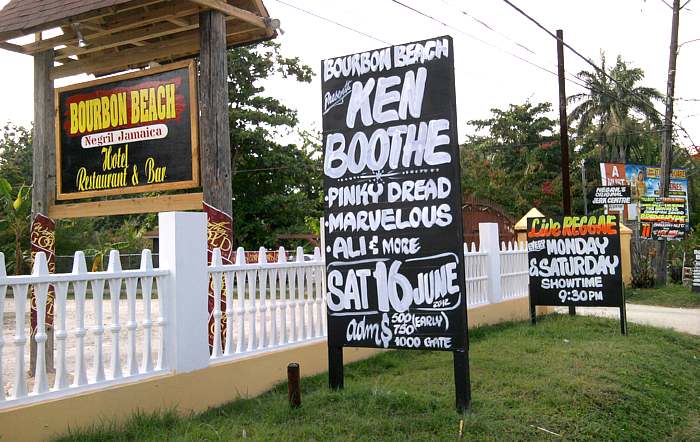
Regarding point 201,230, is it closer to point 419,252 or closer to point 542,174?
point 419,252

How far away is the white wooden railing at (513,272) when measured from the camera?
12258mm

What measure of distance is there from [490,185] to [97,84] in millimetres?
35610

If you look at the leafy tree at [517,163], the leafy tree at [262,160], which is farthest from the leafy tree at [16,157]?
the leafy tree at [517,163]

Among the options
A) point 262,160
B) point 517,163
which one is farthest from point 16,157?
point 517,163

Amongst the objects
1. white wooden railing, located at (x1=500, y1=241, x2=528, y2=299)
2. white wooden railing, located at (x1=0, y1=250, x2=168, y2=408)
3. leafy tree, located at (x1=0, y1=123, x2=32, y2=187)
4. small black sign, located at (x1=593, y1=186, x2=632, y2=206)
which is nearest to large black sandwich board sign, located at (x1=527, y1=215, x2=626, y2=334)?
white wooden railing, located at (x1=500, y1=241, x2=528, y2=299)

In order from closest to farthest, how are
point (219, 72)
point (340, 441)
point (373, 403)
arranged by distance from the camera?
point (340, 441), point (373, 403), point (219, 72)

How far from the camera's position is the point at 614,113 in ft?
144

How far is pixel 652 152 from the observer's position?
147 feet

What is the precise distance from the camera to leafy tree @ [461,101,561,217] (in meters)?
41.6

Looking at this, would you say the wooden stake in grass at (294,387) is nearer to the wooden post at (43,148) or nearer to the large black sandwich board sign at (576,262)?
the wooden post at (43,148)

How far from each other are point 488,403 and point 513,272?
7.19 metres

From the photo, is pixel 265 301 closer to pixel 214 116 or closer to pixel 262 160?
pixel 214 116

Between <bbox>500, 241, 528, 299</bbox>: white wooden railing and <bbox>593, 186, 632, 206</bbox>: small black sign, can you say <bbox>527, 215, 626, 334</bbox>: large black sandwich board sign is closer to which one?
<bbox>500, 241, 528, 299</bbox>: white wooden railing

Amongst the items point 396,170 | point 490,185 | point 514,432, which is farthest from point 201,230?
point 490,185
